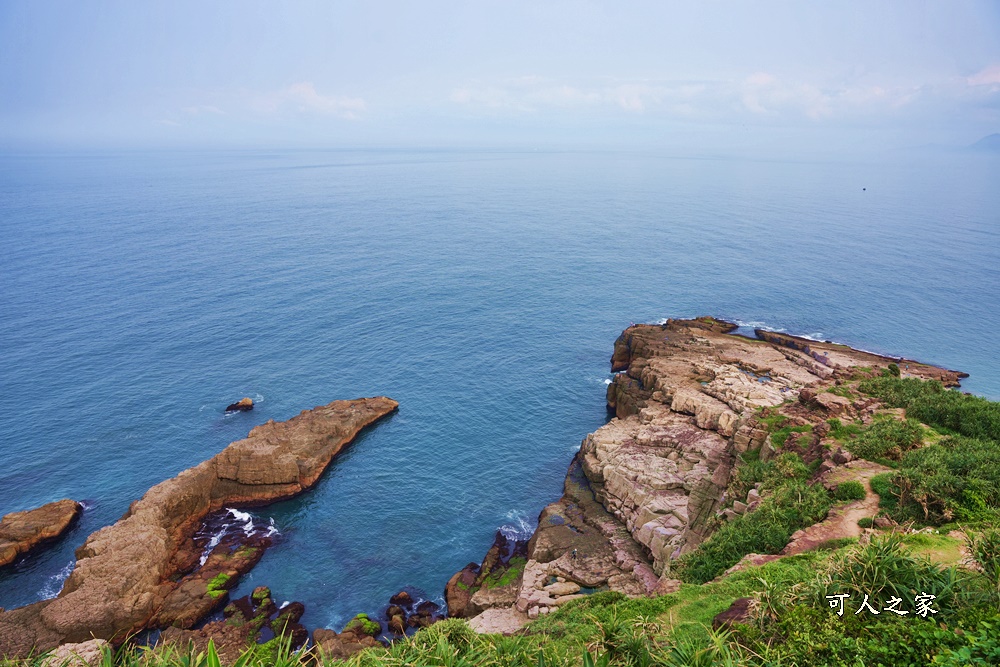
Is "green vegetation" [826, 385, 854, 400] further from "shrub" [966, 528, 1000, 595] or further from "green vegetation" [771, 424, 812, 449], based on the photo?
"shrub" [966, 528, 1000, 595]

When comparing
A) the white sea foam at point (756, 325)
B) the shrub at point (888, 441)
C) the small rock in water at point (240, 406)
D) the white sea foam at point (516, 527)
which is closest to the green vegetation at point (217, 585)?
the white sea foam at point (516, 527)

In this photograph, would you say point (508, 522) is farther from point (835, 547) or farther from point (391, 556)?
point (835, 547)

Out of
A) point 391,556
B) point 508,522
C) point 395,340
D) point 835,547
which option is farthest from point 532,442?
point 835,547

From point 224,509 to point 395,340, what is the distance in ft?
130

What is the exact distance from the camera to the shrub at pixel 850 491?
36.1 metres

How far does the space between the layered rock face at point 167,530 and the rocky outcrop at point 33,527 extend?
6099mm

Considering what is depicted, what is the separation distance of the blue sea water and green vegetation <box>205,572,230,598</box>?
2.13m

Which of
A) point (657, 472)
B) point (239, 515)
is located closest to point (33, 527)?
point (239, 515)

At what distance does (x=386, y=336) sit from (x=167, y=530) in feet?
152

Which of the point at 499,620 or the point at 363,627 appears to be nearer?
the point at 499,620

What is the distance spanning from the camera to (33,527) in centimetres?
5338

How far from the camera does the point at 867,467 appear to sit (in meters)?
39.2

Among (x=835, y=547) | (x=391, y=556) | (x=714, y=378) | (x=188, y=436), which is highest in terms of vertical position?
(x=835, y=547)

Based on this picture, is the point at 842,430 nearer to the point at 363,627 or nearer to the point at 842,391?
the point at 842,391
